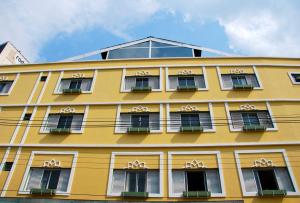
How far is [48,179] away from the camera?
12.9m

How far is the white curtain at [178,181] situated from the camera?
474 inches

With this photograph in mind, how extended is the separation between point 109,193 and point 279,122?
408 inches

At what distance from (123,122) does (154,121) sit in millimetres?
1909

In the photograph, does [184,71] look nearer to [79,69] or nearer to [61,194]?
[79,69]

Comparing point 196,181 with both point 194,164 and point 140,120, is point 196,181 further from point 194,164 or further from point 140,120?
point 140,120

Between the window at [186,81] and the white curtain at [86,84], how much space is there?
5677mm

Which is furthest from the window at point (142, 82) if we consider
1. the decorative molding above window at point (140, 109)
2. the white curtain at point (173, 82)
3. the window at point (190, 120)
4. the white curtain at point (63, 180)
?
the white curtain at point (63, 180)

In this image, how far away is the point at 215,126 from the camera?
14.1 metres

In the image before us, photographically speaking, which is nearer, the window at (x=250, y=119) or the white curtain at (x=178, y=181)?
the white curtain at (x=178, y=181)

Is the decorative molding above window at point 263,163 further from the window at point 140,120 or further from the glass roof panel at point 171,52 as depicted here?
the glass roof panel at point 171,52

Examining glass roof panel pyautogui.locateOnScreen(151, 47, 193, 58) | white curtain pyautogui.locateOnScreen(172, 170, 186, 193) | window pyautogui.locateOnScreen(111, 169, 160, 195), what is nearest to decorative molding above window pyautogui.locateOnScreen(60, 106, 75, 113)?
window pyautogui.locateOnScreen(111, 169, 160, 195)

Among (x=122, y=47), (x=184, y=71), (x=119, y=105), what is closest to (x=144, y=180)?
(x=119, y=105)

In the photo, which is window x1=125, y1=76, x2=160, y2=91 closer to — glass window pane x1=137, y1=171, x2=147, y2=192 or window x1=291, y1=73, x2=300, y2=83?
glass window pane x1=137, y1=171, x2=147, y2=192

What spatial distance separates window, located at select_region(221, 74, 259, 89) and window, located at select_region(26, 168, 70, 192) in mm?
11314
